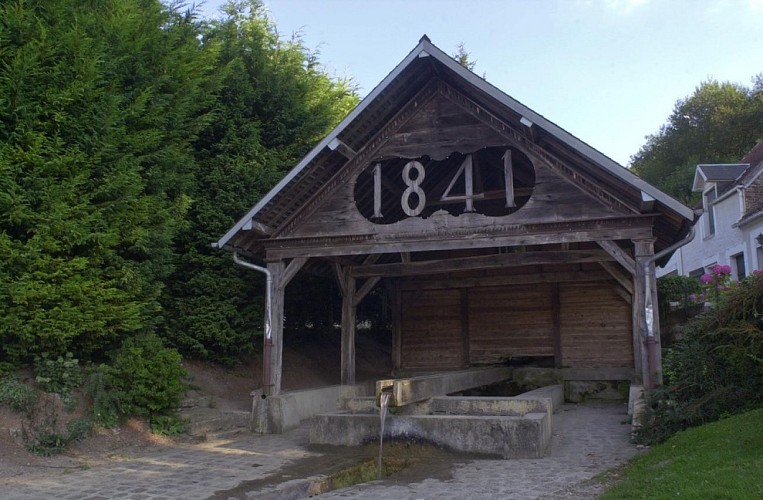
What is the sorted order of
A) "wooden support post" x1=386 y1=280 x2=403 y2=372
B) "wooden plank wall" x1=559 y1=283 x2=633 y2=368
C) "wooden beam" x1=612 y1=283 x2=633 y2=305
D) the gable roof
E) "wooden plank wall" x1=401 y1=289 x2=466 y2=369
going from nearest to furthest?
the gable roof < "wooden beam" x1=612 y1=283 x2=633 y2=305 < "wooden plank wall" x1=559 y1=283 x2=633 y2=368 < "wooden plank wall" x1=401 y1=289 x2=466 y2=369 < "wooden support post" x1=386 y1=280 x2=403 y2=372

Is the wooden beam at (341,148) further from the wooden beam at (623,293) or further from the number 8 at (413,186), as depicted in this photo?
the wooden beam at (623,293)

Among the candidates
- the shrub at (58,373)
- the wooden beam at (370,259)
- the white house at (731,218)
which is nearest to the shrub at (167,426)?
the shrub at (58,373)

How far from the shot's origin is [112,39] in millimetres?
11125

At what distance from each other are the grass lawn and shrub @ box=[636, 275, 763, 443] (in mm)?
472

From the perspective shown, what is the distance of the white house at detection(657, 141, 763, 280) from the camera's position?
23375 mm

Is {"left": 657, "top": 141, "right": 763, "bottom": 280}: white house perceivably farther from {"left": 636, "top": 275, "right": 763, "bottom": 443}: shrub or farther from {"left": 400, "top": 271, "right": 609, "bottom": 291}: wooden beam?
{"left": 636, "top": 275, "right": 763, "bottom": 443}: shrub

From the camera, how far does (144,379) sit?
10.1 meters

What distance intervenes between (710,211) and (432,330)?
16228 millimetres

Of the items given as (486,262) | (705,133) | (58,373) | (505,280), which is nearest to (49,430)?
(58,373)

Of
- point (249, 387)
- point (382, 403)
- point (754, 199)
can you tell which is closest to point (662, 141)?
point (754, 199)

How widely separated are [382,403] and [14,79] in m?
6.66

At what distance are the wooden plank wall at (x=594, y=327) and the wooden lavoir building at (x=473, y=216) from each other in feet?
0.08

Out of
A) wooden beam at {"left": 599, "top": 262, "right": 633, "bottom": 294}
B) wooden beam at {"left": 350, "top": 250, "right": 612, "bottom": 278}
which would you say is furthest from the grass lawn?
wooden beam at {"left": 599, "top": 262, "right": 633, "bottom": 294}

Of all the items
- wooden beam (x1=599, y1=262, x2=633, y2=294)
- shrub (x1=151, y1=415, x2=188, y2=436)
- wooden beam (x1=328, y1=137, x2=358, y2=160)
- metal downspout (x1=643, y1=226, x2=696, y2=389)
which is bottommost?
shrub (x1=151, y1=415, x2=188, y2=436)
